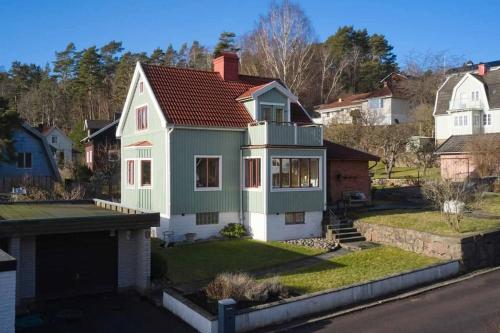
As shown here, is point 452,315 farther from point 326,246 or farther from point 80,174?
point 80,174

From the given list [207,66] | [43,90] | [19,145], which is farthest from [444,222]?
[43,90]

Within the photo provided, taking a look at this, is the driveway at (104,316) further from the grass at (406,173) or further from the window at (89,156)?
the window at (89,156)

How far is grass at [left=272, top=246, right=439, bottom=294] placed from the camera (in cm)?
1556

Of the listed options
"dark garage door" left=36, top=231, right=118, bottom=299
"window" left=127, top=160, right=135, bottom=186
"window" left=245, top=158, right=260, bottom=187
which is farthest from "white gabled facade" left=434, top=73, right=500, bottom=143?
"dark garage door" left=36, top=231, right=118, bottom=299

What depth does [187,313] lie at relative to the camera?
41.8 ft

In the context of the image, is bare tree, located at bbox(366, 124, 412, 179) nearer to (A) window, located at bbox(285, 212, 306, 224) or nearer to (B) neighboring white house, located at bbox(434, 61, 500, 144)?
(B) neighboring white house, located at bbox(434, 61, 500, 144)

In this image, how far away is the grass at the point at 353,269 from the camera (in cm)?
1556

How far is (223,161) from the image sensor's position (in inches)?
907

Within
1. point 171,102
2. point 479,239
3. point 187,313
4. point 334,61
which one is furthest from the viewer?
point 334,61

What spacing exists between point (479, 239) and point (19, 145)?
109ft

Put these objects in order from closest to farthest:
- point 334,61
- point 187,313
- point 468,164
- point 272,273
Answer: point 187,313 → point 272,273 → point 468,164 → point 334,61

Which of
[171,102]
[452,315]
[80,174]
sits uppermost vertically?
[171,102]

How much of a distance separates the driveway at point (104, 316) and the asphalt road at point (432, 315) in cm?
370

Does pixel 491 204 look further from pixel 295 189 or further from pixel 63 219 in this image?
pixel 63 219
